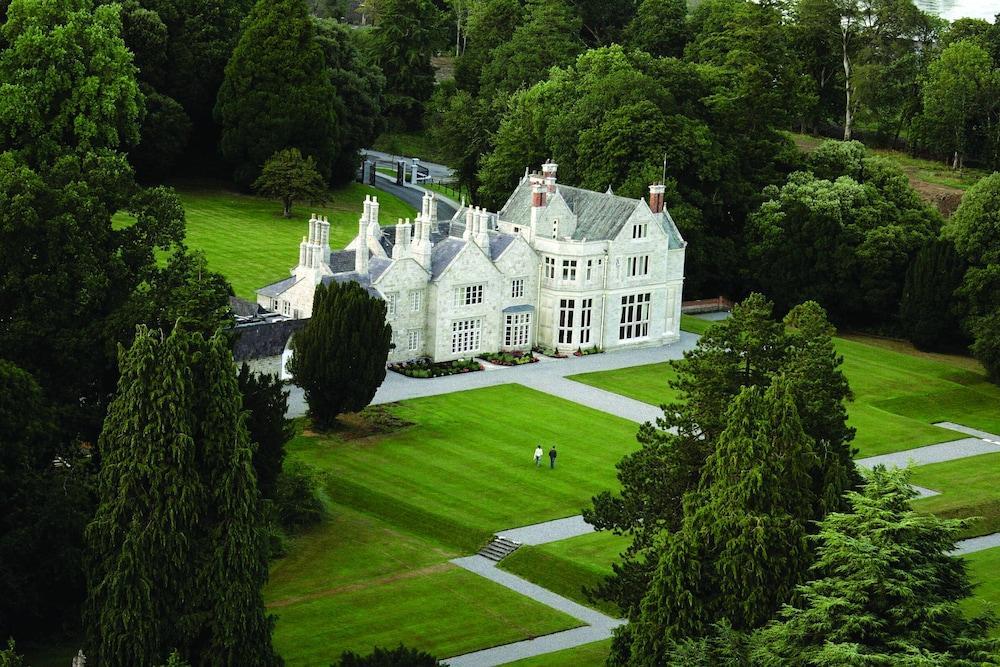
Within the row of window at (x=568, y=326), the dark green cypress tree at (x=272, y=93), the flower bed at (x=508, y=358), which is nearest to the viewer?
the row of window at (x=568, y=326)

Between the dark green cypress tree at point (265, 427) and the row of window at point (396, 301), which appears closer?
the dark green cypress tree at point (265, 427)

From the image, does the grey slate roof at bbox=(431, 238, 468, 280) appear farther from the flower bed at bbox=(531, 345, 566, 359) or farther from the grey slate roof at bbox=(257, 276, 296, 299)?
the flower bed at bbox=(531, 345, 566, 359)

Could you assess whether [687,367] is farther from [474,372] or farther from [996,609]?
[474,372]

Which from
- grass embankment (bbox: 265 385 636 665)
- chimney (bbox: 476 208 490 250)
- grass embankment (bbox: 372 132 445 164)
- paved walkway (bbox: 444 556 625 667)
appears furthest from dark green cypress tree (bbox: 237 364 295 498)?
grass embankment (bbox: 372 132 445 164)

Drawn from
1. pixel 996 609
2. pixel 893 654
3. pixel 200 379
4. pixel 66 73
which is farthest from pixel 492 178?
pixel 893 654

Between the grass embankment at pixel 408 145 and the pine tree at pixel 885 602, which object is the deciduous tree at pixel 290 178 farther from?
the pine tree at pixel 885 602

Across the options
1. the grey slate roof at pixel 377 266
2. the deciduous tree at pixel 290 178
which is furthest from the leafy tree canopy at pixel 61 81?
the grey slate roof at pixel 377 266
